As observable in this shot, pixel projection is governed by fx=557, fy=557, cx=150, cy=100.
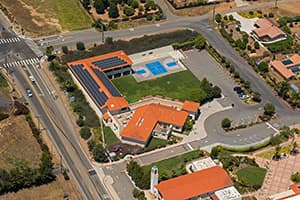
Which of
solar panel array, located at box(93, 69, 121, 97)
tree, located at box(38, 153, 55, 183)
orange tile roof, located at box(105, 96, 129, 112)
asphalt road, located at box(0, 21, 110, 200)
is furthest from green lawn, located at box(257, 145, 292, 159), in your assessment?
tree, located at box(38, 153, 55, 183)

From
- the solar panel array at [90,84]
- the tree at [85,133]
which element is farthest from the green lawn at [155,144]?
the solar panel array at [90,84]

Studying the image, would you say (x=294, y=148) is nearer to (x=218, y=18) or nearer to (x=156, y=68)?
(x=156, y=68)

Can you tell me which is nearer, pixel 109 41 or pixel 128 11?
pixel 109 41

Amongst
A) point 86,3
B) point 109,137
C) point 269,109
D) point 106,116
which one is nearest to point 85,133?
point 109,137

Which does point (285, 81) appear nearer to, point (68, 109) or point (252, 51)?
point (252, 51)

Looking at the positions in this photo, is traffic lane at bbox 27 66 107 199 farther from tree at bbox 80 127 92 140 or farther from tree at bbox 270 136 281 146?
tree at bbox 270 136 281 146

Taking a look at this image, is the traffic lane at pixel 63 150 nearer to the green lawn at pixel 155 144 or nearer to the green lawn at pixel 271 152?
the green lawn at pixel 155 144
